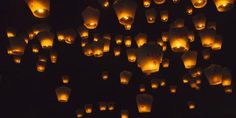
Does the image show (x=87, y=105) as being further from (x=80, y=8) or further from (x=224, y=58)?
(x=224, y=58)

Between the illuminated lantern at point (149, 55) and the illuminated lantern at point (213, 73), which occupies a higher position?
the illuminated lantern at point (149, 55)

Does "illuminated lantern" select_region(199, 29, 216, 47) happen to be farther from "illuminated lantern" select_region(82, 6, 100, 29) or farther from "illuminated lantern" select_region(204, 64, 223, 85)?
"illuminated lantern" select_region(82, 6, 100, 29)

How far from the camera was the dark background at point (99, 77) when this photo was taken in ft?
21.9

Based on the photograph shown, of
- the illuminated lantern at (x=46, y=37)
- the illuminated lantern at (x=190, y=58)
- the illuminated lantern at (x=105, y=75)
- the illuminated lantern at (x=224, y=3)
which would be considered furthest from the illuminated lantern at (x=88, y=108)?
the illuminated lantern at (x=224, y=3)

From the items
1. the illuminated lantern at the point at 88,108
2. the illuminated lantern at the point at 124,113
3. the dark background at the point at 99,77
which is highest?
the dark background at the point at 99,77

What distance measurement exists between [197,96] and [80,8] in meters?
3.46

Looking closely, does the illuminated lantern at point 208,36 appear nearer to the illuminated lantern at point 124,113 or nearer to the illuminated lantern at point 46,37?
the illuminated lantern at point 46,37

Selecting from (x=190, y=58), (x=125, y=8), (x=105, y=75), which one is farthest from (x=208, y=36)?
(x=105, y=75)

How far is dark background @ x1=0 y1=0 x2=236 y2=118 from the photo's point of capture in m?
6.66

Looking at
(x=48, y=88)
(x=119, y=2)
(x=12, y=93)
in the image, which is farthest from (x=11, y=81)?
(x=119, y=2)

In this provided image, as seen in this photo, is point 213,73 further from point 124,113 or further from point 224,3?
point 124,113

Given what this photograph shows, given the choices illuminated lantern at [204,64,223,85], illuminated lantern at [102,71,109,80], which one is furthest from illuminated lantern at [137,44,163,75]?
illuminated lantern at [102,71,109,80]

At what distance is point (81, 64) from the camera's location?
7777 millimetres

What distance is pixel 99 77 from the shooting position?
8.03 meters
